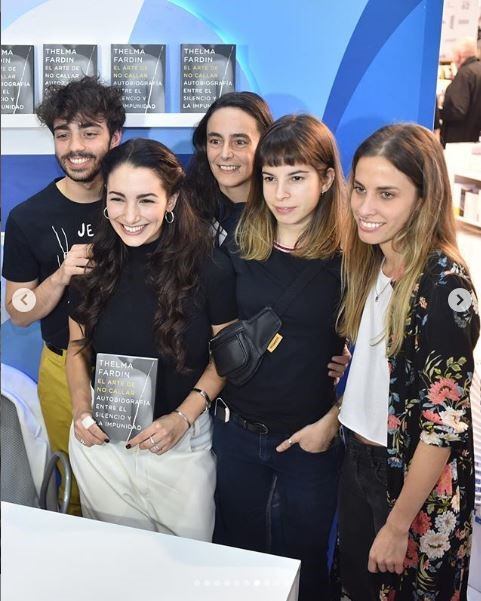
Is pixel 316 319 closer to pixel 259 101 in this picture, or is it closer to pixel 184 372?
pixel 184 372

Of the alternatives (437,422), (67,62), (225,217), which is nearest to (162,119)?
(67,62)

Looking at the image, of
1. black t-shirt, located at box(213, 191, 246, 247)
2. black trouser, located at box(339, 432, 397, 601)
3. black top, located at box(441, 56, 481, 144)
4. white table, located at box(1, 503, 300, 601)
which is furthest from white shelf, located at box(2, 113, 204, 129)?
black top, located at box(441, 56, 481, 144)

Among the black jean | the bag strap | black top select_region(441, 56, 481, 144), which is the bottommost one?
the black jean

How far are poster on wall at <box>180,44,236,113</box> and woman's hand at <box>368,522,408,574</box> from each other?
58.8 inches

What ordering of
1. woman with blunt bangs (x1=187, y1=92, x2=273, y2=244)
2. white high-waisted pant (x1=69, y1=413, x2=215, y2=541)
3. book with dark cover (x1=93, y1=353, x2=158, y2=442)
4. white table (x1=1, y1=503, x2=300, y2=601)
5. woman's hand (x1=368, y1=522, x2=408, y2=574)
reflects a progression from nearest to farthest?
1. white table (x1=1, y1=503, x2=300, y2=601)
2. woman's hand (x1=368, y1=522, x2=408, y2=574)
3. book with dark cover (x1=93, y1=353, x2=158, y2=442)
4. white high-waisted pant (x1=69, y1=413, x2=215, y2=541)
5. woman with blunt bangs (x1=187, y1=92, x2=273, y2=244)

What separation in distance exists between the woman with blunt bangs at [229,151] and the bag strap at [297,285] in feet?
1.11

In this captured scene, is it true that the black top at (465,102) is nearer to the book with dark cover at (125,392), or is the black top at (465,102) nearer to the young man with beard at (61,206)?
the young man with beard at (61,206)

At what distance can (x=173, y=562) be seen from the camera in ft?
4.38

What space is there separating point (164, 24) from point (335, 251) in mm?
1037

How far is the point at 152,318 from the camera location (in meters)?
1.84

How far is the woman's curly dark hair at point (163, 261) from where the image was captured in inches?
71.7

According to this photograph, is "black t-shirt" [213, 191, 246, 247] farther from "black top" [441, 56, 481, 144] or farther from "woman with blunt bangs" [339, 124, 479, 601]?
"black top" [441, 56, 481, 144]

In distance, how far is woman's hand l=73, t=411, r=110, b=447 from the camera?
6.01 ft

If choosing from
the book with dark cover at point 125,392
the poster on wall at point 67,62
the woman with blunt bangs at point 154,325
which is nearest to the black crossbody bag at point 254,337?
the woman with blunt bangs at point 154,325
